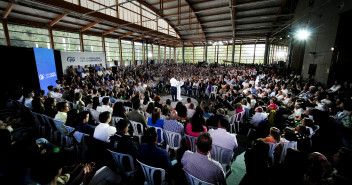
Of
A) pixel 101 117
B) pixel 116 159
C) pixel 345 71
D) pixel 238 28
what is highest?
pixel 238 28

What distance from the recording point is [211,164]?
1.53m

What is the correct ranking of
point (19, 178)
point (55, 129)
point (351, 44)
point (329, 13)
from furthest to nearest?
point (329, 13), point (351, 44), point (55, 129), point (19, 178)

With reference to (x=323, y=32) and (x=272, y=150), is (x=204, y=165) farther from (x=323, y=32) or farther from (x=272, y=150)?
(x=323, y=32)

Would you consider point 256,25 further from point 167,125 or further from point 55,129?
point 55,129

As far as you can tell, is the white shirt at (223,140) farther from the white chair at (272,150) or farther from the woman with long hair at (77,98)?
the woman with long hair at (77,98)

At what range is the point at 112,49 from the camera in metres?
18.2

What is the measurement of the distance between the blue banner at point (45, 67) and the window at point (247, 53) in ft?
87.3

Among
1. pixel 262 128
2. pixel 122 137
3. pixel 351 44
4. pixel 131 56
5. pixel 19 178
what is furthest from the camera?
pixel 131 56

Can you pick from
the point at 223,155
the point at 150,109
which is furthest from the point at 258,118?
the point at 150,109

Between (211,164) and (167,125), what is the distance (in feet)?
4.53

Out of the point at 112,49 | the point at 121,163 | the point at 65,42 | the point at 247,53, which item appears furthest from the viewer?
the point at 247,53

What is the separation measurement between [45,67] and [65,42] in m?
8.27

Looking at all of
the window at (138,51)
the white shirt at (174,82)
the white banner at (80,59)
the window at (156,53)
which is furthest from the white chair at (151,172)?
the window at (156,53)

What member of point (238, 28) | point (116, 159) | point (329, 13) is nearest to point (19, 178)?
point (116, 159)
